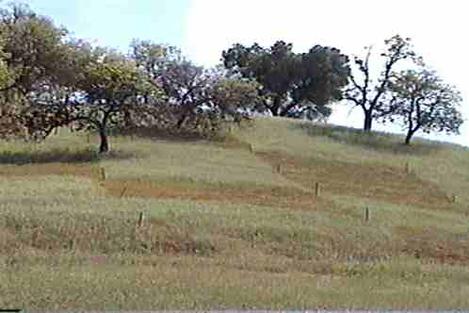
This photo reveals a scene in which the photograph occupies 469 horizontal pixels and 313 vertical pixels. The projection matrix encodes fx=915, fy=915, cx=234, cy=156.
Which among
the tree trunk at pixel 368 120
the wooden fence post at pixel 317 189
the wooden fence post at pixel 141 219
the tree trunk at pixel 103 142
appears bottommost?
the wooden fence post at pixel 317 189

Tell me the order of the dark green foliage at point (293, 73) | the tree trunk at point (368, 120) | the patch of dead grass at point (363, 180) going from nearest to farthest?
the patch of dead grass at point (363, 180)
the tree trunk at point (368, 120)
the dark green foliage at point (293, 73)

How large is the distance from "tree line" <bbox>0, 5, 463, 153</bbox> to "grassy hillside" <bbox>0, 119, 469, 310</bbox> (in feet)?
7.80

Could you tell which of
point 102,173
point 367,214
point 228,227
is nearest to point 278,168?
point 102,173

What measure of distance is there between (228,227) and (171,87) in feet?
132

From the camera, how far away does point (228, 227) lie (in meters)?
30.4

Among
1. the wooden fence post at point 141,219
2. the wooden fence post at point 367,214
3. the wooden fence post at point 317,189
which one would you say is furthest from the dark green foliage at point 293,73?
the wooden fence post at point 141,219

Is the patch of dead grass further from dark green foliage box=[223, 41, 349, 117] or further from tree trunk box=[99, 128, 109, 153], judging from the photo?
dark green foliage box=[223, 41, 349, 117]

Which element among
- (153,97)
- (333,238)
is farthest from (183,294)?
(153,97)

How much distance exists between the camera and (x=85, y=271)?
59.0 ft

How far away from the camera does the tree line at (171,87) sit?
55906mm

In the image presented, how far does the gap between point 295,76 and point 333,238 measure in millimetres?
66514

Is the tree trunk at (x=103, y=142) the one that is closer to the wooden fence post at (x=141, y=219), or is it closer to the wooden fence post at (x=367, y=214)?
the wooden fence post at (x=367, y=214)

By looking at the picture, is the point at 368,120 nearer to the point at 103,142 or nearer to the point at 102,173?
the point at 103,142

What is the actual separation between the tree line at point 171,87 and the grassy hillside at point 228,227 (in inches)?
93.6
